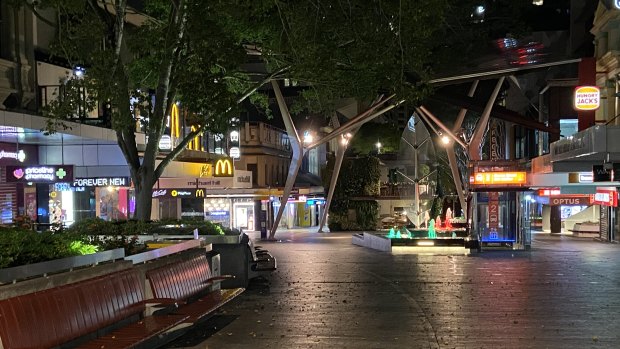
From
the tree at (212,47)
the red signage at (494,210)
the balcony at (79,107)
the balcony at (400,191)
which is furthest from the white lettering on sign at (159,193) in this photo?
the balcony at (400,191)

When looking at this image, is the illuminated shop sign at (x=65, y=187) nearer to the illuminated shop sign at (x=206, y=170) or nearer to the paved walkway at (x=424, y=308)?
the paved walkway at (x=424, y=308)

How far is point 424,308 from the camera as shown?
14039 millimetres

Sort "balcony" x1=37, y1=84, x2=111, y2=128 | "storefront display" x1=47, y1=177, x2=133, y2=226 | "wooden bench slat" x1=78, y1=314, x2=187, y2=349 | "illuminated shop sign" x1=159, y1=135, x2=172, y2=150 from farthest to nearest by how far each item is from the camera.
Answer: "illuminated shop sign" x1=159, y1=135, x2=172, y2=150 → "storefront display" x1=47, y1=177, x2=133, y2=226 → "balcony" x1=37, y1=84, x2=111, y2=128 → "wooden bench slat" x1=78, y1=314, x2=187, y2=349

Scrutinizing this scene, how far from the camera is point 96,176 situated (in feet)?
92.1

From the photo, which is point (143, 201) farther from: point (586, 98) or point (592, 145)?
point (586, 98)

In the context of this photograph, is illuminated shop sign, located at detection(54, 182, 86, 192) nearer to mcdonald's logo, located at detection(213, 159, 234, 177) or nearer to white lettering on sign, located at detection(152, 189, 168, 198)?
white lettering on sign, located at detection(152, 189, 168, 198)

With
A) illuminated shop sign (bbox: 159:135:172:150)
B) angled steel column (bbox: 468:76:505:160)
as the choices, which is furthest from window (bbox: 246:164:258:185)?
illuminated shop sign (bbox: 159:135:172:150)

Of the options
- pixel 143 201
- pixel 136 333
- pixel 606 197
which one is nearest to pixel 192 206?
pixel 606 197

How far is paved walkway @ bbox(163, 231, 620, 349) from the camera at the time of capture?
1105cm

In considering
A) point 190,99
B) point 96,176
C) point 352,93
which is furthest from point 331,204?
point 190,99

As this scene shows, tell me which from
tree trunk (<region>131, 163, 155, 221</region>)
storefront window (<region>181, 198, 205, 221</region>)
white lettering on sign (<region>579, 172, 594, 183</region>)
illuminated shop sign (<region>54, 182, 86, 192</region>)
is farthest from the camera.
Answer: storefront window (<region>181, 198, 205, 221</region>)

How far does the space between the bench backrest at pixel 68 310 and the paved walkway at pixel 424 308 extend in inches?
48.0

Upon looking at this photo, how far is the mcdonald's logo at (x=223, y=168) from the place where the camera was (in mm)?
38344

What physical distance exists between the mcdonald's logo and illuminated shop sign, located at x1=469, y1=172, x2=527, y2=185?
1355 cm
